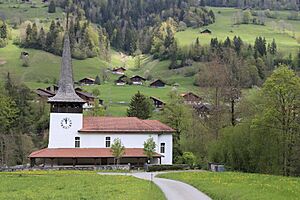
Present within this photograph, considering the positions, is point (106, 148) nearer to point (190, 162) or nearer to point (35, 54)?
point (190, 162)

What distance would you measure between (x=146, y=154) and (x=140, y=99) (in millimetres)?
28796

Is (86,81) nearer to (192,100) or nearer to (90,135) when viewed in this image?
(192,100)

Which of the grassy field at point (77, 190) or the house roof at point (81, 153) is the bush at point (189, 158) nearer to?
the house roof at point (81, 153)

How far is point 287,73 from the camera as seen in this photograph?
47.2 m

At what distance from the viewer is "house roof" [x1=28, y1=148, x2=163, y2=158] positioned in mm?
66338

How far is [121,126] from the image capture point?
71.6 m

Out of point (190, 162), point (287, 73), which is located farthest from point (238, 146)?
point (190, 162)

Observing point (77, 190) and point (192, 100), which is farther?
point (192, 100)

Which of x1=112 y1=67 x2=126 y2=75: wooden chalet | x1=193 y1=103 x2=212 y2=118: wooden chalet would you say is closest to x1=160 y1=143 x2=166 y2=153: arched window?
x1=193 y1=103 x2=212 y2=118: wooden chalet

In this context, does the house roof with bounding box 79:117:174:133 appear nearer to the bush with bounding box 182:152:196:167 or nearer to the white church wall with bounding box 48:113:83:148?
the white church wall with bounding box 48:113:83:148

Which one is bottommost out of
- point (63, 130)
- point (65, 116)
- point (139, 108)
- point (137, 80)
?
point (137, 80)

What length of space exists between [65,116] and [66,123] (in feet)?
3.01

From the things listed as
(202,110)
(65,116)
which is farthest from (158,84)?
(65,116)

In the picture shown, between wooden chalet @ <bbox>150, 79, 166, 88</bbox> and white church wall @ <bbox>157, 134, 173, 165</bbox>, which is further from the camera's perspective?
wooden chalet @ <bbox>150, 79, 166, 88</bbox>
